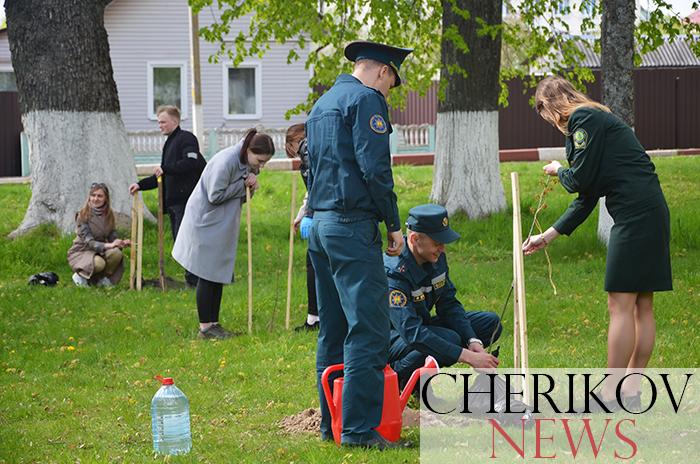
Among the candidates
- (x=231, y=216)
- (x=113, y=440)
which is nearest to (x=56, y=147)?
(x=231, y=216)

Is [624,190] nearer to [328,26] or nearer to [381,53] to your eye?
[381,53]

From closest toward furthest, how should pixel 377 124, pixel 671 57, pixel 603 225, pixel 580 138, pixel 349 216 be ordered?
1. pixel 377 124
2. pixel 349 216
3. pixel 580 138
4. pixel 603 225
5. pixel 671 57

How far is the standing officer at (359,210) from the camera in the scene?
572 cm

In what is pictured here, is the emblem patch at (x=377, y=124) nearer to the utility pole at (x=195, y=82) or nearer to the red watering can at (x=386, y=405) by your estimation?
the red watering can at (x=386, y=405)

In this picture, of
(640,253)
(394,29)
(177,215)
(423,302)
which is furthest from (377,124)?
(394,29)

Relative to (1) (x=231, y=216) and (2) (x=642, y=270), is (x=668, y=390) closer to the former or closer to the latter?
(2) (x=642, y=270)

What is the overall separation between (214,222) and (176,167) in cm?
253

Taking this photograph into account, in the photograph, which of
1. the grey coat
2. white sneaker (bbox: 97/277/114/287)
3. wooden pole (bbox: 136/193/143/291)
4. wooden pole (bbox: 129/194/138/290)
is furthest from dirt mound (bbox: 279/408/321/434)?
white sneaker (bbox: 97/277/114/287)

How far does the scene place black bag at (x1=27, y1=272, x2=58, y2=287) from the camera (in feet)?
40.5

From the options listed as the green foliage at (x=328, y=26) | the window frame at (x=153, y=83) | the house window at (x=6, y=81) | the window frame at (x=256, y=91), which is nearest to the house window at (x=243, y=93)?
the window frame at (x=256, y=91)

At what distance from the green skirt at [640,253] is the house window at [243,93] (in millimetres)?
26762

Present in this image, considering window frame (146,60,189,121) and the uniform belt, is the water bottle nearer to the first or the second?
the uniform belt

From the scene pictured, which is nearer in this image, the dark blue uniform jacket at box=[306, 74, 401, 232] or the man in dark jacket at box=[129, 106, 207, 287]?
the dark blue uniform jacket at box=[306, 74, 401, 232]

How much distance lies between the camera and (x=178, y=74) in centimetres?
3275
